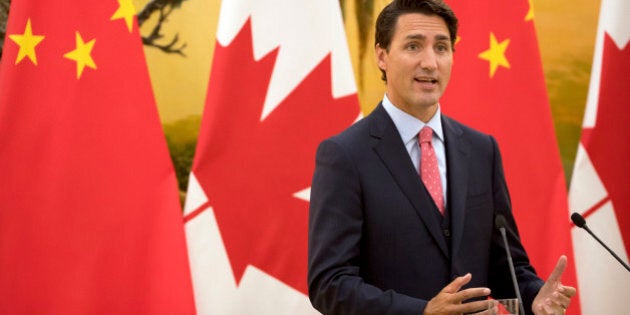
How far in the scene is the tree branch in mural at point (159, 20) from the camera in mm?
2752

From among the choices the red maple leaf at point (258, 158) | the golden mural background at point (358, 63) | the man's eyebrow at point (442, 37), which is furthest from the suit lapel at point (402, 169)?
the golden mural background at point (358, 63)

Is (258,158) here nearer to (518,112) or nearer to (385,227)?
(518,112)

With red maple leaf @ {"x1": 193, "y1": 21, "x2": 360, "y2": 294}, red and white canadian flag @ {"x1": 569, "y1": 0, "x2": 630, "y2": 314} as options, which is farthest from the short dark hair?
red and white canadian flag @ {"x1": 569, "y1": 0, "x2": 630, "y2": 314}

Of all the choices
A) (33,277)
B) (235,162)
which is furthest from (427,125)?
(33,277)

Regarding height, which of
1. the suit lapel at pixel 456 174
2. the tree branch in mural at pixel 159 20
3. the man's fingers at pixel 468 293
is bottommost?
the man's fingers at pixel 468 293

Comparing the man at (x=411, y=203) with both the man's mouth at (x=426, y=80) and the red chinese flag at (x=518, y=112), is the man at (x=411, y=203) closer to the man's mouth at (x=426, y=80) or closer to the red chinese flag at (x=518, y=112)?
the man's mouth at (x=426, y=80)

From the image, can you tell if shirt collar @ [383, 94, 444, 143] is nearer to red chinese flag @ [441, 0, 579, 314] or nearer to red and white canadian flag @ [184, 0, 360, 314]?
red and white canadian flag @ [184, 0, 360, 314]

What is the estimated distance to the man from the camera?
171cm

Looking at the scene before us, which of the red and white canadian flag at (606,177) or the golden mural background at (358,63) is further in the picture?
the red and white canadian flag at (606,177)

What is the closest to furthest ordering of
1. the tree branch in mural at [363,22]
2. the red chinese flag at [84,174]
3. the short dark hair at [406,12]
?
1. the short dark hair at [406,12]
2. the red chinese flag at [84,174]
3. the tree branch in mural at [363,22]

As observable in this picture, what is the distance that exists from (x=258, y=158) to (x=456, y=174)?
105 cm

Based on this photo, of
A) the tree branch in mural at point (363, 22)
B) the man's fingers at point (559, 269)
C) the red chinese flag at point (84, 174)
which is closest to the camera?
the man's fingers at point (559, 269)

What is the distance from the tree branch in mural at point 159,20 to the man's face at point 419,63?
1.07 m

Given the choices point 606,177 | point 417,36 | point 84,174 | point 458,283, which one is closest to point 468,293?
point 458,283
